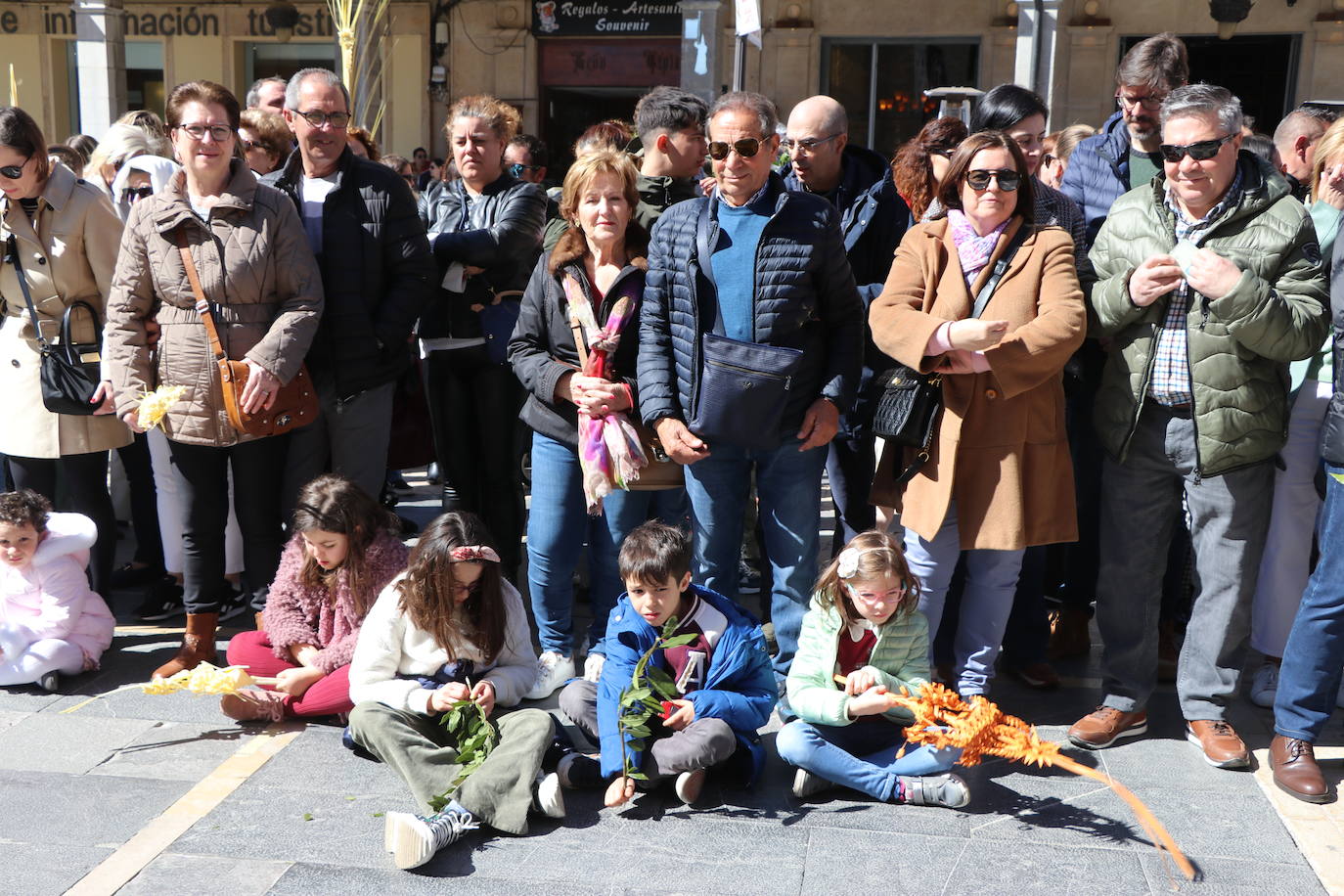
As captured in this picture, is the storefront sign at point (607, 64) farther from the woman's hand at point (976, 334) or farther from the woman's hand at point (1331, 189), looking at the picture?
the woman's hand at point (976, 334)

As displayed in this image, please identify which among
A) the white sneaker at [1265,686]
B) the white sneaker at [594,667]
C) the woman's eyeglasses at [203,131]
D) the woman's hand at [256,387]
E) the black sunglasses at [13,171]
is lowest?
the white sneaker at [1265,686]

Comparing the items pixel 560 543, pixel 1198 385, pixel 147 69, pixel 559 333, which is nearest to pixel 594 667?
pixel 560 543

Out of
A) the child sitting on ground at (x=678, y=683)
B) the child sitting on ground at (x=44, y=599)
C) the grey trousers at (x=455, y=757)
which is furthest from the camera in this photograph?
the child sitting on ground at (x=44, y=599)

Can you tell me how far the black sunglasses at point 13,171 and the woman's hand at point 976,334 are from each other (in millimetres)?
3409

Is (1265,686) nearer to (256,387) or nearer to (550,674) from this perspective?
(550,674)

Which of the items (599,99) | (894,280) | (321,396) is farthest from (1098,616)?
(599,99)

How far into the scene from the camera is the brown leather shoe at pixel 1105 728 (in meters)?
4.16

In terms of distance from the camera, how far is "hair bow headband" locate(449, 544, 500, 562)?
13.2 ft

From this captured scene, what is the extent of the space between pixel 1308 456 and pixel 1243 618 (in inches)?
22.6

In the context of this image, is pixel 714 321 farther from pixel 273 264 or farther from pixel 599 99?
pixel 599 99

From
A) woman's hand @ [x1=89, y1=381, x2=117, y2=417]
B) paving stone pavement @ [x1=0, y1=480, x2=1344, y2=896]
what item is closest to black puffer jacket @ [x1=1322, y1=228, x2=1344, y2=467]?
paving stone pavement @ [x1=0, y1=480, x2=1344, y2=896]

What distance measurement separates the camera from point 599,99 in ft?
58.4

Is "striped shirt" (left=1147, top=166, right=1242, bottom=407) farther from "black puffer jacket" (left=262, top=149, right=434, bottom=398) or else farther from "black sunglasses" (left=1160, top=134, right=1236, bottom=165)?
"black puffer jacket" (left=262, top=149, right=434, bottom=398)

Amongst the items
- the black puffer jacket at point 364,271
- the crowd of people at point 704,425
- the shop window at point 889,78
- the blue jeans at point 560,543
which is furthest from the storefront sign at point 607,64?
the blue jeans at point 560,543
